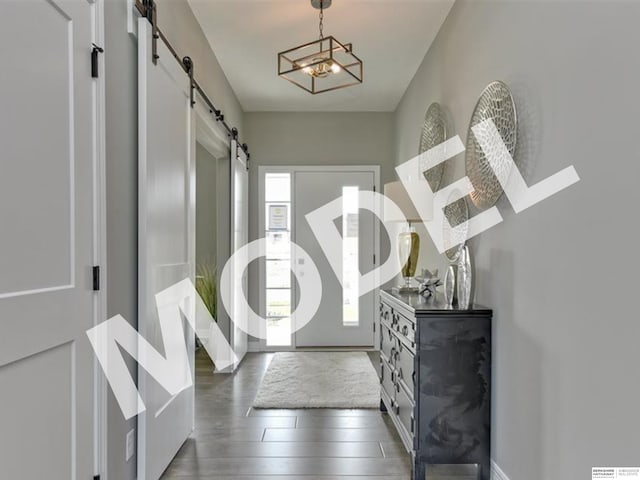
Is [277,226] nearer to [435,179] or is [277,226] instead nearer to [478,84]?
[435,179]

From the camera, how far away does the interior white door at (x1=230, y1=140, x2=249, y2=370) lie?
4027 millimetres

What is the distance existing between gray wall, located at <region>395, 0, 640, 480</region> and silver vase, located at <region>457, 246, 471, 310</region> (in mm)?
136

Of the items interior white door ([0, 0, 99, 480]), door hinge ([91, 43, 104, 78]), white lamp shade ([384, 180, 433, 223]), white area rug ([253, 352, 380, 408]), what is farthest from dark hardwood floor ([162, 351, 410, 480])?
door hinge ([91, 43, 104, 78])

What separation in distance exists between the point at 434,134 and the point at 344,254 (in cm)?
215

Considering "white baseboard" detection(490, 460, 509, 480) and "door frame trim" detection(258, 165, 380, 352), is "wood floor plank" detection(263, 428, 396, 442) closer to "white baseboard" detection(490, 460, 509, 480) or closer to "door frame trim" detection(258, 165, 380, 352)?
"white baseboard" detection(490, 460, 509, 480)

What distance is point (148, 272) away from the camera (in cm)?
196

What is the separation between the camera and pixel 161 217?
2127 mm

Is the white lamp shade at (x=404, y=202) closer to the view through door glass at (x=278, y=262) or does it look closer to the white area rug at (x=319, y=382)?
the white area rug at (x=319, y=382)

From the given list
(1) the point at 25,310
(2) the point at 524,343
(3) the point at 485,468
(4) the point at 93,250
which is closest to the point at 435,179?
(2) the point at 524,343

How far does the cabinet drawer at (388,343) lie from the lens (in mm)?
2551

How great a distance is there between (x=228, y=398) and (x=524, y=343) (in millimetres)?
2364

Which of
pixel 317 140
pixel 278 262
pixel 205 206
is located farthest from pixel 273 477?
pixel 317 140

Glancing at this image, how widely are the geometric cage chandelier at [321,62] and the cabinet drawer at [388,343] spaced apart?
1658mm

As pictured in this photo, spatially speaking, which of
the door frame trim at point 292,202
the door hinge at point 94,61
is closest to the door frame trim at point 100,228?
the door hinge at point 94,61
